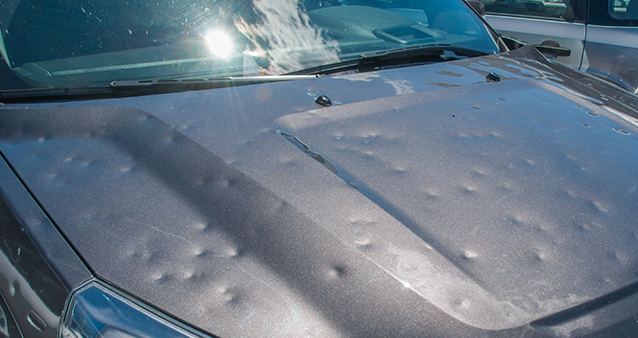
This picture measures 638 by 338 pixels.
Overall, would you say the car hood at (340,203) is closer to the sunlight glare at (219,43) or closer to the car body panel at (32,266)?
the car body panel at (32,266)

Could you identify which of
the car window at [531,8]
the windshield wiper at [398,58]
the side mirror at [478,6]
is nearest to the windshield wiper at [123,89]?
the windshield wiper at [398,58]

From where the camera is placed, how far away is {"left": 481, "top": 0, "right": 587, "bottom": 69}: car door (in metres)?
3.15

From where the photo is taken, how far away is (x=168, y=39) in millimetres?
1561

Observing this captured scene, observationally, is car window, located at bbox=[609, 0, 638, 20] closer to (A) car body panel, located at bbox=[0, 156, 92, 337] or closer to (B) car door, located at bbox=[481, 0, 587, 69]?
(B) car door, located at bbox=[481, 0, 587, 69]

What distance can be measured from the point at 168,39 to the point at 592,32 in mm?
2985

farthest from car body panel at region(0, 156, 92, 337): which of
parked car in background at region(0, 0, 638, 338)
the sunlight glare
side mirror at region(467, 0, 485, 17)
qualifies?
side mirror at region(467, 0, 485, 17)

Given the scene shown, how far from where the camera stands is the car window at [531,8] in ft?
11.3

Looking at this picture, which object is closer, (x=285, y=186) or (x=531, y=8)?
(x=285, y=186)

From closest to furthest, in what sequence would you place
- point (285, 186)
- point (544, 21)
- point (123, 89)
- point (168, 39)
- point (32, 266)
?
point (32, 266) < point (285, 186) < point (123, 89) < point (168, 39) < point (544, 21)

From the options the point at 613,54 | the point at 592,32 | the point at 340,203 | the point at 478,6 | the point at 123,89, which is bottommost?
the point at 613,54

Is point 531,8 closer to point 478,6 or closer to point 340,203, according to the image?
point 478,6

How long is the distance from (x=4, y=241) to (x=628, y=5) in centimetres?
371


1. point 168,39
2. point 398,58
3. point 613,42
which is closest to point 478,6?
point 398,58

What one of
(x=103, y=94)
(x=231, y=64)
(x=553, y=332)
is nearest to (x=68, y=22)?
(x=103, y=94)
